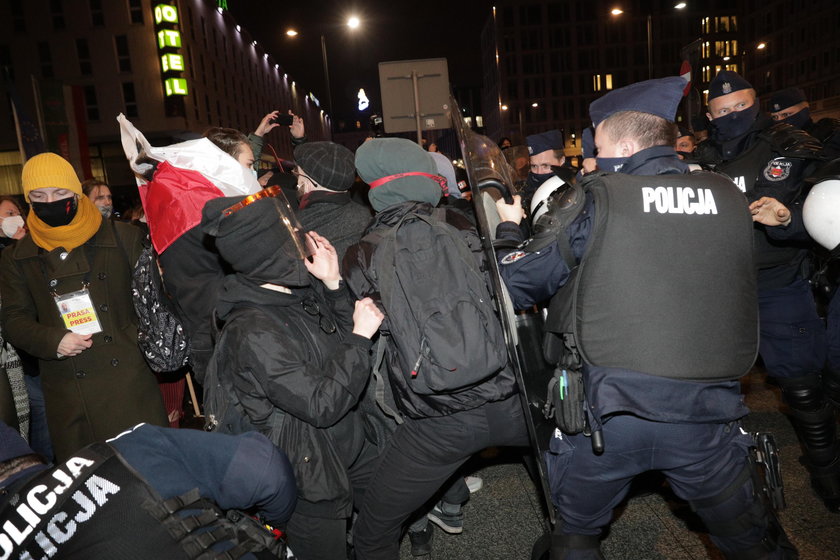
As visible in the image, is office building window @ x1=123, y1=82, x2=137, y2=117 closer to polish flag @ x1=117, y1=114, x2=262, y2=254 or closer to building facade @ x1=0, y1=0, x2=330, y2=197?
building facade @ x1=0, y1=0, x2=330, y2=197

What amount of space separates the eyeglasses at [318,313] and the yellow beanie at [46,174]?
1807 mm

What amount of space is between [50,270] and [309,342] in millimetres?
1942

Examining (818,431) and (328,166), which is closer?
(328,166)

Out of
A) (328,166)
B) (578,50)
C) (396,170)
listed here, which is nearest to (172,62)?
(328,166)

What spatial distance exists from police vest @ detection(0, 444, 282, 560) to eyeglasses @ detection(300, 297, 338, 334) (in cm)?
111

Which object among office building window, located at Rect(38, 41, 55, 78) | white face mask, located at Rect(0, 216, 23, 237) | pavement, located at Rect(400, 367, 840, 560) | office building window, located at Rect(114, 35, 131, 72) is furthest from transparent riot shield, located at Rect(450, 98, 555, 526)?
office building window, located at Rect(38, 41, 55, 78)

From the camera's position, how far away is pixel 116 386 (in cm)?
312

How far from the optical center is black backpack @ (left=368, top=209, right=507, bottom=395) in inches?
80.1

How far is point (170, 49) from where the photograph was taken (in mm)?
31406

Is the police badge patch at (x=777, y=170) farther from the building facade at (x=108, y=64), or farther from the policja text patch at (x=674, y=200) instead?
the building facade at (x=108, y=64)

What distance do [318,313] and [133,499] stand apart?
1.20 metres

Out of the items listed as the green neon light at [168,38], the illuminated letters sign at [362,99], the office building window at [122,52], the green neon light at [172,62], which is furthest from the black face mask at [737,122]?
the office building window at [122,52]

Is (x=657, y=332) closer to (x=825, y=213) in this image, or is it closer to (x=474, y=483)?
(x=825, y=213)

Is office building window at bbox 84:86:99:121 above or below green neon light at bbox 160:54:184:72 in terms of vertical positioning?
below
